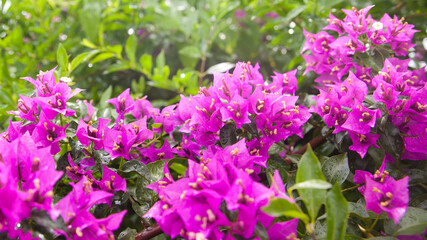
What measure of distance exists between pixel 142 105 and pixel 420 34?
808 mm

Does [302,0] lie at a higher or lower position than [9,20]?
higher

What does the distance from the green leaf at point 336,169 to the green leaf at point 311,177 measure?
11 centimetres

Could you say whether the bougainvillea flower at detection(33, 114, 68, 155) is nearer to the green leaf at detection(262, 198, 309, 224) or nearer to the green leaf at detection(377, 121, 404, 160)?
the green leaf at detection(262, 198, 309, 224)

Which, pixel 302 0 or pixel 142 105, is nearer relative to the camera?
pixel 142 105

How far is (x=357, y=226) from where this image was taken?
0.52 meters

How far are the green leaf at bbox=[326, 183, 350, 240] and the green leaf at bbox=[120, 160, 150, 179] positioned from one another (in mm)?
277

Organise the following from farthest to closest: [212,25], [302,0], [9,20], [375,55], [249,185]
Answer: [9,20] → [212,25] → [302,0] → [375,55] → [249,185]

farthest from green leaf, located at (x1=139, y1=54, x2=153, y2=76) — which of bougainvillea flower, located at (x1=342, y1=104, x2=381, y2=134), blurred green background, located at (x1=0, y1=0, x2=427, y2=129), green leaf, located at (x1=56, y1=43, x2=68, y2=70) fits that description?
bougainvillea flower, located at (x1=342, y1=104, x2=381, y2=134)

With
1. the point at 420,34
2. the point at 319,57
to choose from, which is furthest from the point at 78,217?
the point at 420,34

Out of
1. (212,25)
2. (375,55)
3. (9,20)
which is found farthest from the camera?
(9,20)

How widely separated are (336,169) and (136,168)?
316mm

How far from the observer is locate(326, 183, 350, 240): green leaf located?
419 millimetres

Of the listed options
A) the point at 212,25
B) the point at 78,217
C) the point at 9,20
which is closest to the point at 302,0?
the point at 212,25

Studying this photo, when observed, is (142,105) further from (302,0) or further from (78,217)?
(302,0)
